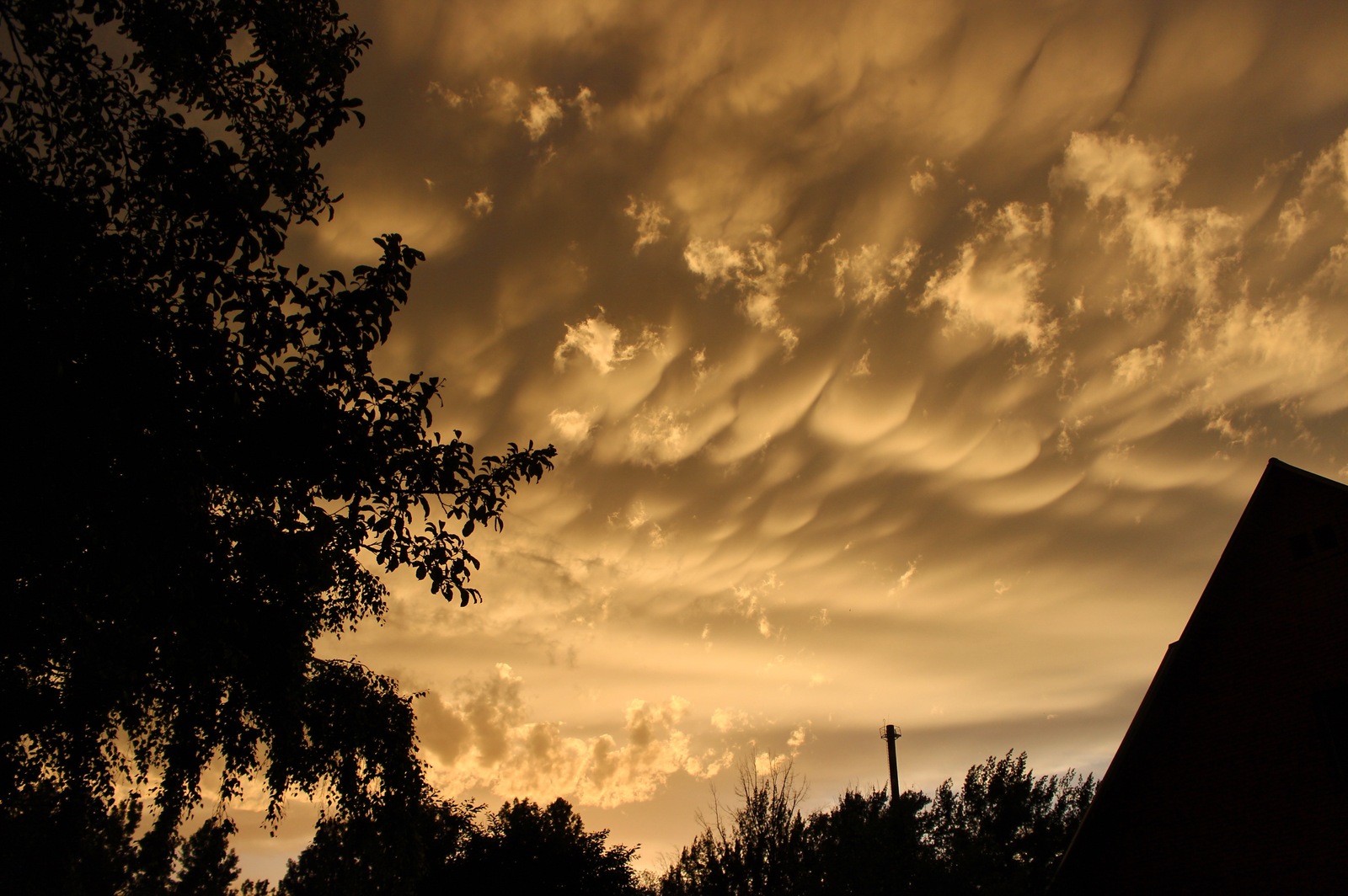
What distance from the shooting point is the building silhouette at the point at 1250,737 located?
1205 cm

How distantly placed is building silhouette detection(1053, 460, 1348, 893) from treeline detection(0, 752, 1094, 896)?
39.3 ft

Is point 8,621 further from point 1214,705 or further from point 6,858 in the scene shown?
point 1214,705

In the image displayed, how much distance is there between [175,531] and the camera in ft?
26.9

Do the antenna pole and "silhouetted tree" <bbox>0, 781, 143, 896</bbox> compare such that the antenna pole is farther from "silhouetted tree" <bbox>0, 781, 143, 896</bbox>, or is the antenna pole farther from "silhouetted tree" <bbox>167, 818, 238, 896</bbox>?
"silhouetted tree" <bbox>167, 818, 238, 896</bbox>

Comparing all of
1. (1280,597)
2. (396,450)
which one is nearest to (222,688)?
(396,450)

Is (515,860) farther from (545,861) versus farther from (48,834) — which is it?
(48,834)

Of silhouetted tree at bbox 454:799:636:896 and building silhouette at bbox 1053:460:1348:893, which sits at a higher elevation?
building silhouette at bbox 1053:460:1348:893

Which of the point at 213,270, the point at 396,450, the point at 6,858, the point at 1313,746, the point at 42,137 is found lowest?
the point at 6,858

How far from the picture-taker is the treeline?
19.7 metres

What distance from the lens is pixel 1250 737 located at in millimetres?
Answer: 13180

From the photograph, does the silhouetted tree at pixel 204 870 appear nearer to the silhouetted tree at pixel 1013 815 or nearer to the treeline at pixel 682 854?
the treeline at pixel 682 854

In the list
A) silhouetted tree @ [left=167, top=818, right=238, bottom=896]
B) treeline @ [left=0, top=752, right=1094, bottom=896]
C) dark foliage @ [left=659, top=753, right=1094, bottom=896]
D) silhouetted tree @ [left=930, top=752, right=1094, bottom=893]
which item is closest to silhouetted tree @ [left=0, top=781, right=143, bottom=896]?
treeline @ [left=0, top=752, right=1094, bottom=896]

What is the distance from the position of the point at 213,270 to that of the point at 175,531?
352 centimetres

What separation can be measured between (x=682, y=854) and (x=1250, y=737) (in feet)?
88.5
